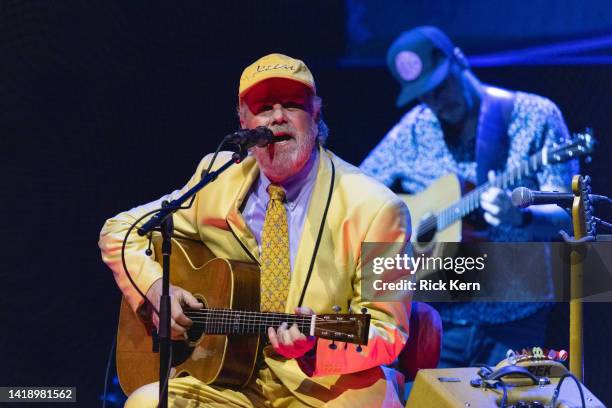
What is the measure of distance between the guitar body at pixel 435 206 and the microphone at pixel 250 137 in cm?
187

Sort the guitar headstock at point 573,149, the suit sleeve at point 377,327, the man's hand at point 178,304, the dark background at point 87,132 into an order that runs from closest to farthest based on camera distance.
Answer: the suit sleeve at point 377,327
the man's hand at point 178,304
the guitar headstock at point 573,149
the dark background at point 87,132

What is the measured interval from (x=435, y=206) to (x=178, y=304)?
2.06 metres

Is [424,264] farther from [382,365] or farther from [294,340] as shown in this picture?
[294,340]

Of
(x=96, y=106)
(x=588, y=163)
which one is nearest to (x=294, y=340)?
(x=588, y=163)

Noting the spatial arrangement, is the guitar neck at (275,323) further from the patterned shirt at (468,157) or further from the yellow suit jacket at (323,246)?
the patterned shirt at (468,157)

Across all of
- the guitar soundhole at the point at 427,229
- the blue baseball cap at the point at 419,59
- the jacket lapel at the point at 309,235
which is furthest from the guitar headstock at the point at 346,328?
the blue baseball cap at the point at 419,59

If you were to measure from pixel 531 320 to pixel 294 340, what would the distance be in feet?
7.18

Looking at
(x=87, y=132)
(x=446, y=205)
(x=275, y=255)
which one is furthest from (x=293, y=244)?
(x=87, y=132)

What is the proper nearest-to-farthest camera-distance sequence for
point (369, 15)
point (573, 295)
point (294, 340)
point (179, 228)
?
point (294, 340)
point (573, 295)
point (179, 228)
point (369, 15)

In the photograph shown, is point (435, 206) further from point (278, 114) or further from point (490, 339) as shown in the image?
point (278, 114)

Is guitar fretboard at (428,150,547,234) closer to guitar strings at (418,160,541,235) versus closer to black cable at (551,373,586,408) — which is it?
guitar strings at (418,160,541,235)

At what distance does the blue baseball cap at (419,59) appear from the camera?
499 centimetres

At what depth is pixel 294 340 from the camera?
10.2 ft

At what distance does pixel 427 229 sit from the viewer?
5.09 metres
